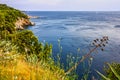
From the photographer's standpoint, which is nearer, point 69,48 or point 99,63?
point 99,63

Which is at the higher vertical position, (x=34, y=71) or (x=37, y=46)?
(x=34, y=71)

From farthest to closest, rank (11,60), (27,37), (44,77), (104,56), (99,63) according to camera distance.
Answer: (104,56) < (99,63) < (27,37) < (11,60) < (44,77)

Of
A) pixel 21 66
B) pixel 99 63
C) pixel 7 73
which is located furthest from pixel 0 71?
pixel 99 63

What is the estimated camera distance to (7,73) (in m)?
4.23

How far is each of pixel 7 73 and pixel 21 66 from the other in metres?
0.58

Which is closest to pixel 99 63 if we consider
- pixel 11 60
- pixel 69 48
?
pixel 69 48

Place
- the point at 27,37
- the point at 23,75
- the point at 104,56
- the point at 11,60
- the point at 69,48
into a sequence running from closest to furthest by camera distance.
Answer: the point at 23,75 < the point at 11,60 < the point at 27,37 < the point at 104,56 < the point at 69,48

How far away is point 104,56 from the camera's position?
35.5 meters

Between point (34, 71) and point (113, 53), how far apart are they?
3367cm

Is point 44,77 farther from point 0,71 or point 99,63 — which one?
point 99,63

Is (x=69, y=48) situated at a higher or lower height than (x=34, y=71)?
lower

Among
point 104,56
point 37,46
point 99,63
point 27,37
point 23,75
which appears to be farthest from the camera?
point 104,56

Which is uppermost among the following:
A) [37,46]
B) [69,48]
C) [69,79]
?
[69,79]

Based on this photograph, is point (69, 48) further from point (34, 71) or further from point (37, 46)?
point (34, 71)
